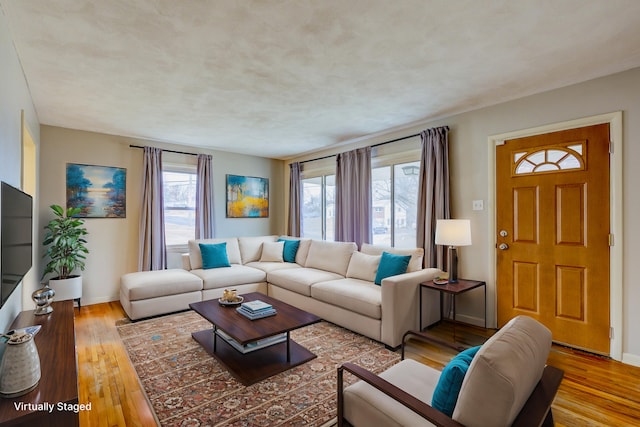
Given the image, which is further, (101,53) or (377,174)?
(377,174)

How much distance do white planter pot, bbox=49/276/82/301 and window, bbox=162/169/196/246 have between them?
1.35m

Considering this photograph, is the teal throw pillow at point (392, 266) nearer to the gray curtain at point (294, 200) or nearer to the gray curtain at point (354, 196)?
the gray curtain at point (354, 196)

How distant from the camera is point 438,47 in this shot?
2.26 meters

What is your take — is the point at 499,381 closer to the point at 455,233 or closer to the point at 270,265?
the point at 455,233

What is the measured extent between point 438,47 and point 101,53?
99.4 inches

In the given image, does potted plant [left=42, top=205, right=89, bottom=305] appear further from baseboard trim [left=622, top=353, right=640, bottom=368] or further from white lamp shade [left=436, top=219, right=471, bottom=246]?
baseboard trim [left=622, top=353, right=640, bottom=368]

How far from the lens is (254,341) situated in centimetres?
229

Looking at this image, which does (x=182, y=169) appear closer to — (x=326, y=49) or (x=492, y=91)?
(x=326, y=49)

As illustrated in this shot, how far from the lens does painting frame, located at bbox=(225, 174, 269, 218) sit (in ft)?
19.2

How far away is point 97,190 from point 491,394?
526cm

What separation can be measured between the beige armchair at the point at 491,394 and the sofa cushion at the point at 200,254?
12.2 feet

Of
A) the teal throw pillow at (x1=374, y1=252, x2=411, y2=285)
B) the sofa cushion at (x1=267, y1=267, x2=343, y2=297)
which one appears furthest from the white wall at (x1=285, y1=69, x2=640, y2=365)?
the sofa cushion at (x1=267, y1=267, x2=343, y2=297)

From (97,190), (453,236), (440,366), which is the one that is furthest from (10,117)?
(453,236)

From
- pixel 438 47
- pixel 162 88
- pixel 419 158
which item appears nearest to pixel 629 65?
pixel 438 47
